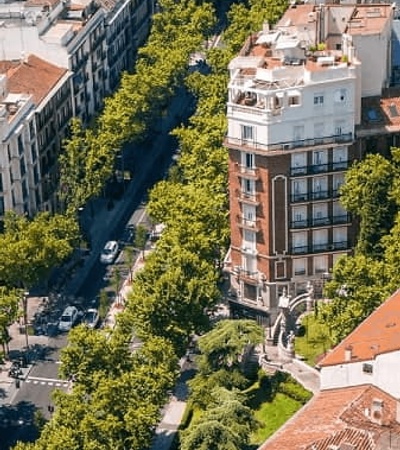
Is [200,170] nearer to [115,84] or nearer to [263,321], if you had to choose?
[263,321]

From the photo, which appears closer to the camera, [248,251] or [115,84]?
[248,251]

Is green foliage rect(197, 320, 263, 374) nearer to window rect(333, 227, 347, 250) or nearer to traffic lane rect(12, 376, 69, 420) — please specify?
traffic lane rect(12, 376, 69, 420)

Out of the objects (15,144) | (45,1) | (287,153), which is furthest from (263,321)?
(45,1)

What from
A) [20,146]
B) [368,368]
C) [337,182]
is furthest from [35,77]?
[368,368]

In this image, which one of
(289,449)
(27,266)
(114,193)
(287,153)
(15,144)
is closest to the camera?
(289,449)

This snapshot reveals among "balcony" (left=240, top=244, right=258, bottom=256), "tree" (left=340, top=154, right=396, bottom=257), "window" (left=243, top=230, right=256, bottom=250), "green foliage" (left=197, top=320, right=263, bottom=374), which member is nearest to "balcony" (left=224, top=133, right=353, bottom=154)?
"tree" (left=340, top=154, right=396, bottom=257)

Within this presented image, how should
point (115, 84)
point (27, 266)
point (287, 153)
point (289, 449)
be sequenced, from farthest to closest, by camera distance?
1. point (115, 84)
2. point (27, 266)
3. point (287, 153)
4. point (289, 449)

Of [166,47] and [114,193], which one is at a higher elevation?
[166,47]
